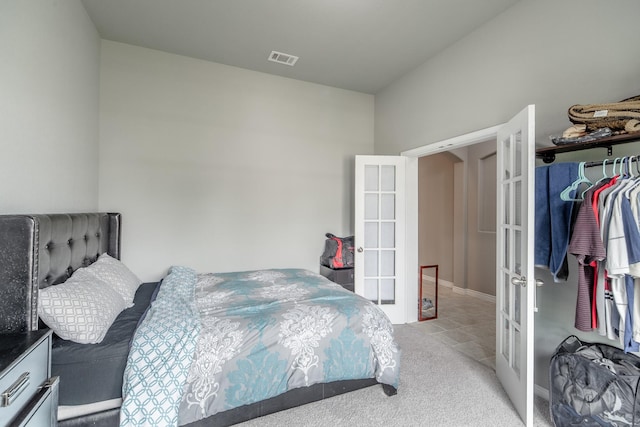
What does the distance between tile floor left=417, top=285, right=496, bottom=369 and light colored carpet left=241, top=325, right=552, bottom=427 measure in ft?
1.21

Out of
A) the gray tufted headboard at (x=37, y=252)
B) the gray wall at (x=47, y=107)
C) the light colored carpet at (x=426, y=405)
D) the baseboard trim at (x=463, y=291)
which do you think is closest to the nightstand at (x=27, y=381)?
the gray tufted headboard at (x=37, y=252)

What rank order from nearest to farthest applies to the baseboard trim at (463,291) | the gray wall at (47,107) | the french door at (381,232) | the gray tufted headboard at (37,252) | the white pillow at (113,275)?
the gray tufted headboard at (37,252) → the gray wall at (47,107) → the white pillow at (113,275) → the french door at (381,232) → the baseboard trim at (463,291)

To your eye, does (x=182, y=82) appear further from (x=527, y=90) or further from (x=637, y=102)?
(x=637, y=102)

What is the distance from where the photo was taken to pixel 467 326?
11.4 feet

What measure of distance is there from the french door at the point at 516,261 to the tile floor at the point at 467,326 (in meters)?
0.56

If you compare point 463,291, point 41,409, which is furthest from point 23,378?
point 463,291

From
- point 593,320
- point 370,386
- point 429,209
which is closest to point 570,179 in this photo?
point 593,320

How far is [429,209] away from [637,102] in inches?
173

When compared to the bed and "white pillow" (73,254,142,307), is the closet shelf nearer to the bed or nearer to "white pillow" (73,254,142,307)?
the bed

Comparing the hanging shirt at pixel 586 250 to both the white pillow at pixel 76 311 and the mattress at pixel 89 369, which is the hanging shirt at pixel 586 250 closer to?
the mattress at pixel 89 369

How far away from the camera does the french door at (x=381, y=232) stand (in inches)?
141

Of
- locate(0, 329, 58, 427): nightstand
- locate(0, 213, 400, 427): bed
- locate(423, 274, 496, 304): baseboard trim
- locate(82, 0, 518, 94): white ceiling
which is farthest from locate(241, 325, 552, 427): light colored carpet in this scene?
locate(82, 0, 518, 94): white ceiling

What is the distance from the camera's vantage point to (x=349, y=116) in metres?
4.17

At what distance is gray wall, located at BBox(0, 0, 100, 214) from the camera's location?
1.54 metres
